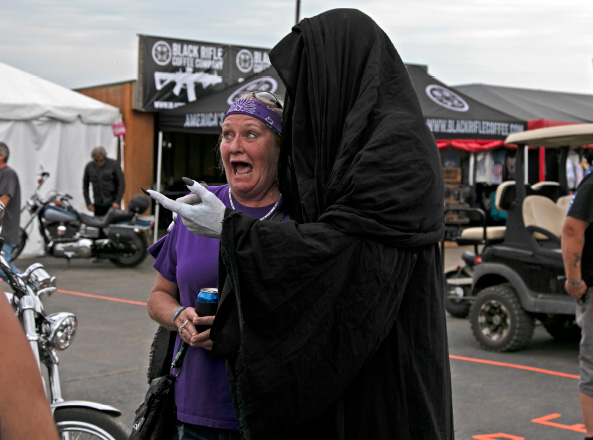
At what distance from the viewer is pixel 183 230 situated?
2.60m

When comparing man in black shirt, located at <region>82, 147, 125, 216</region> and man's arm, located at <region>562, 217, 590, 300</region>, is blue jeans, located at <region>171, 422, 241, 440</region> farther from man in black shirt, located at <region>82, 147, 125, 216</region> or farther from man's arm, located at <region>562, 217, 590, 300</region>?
man in black shirt, located at <region>82, 147, 125, 216</region>

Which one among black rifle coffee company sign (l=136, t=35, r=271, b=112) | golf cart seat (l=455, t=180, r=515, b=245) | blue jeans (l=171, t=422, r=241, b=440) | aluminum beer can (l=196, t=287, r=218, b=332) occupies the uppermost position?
black rifle coffee company sign (l=136, t=35, r=271, b=112)

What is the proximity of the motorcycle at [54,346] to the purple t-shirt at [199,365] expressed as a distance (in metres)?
1.28

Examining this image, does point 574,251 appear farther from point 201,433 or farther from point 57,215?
point 57,215

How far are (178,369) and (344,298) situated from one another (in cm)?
81

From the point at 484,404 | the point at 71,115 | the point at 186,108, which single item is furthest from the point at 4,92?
the point at 484,404

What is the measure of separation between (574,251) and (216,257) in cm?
318

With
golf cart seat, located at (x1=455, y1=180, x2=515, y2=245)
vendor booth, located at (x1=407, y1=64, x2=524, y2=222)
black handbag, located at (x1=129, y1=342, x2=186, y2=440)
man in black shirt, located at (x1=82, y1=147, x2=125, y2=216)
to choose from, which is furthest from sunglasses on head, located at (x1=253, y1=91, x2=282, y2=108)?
man in black shirt, located at (x1=82, y1=147, x2=125, y2=216)

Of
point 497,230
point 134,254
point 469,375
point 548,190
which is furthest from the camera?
point 134,254

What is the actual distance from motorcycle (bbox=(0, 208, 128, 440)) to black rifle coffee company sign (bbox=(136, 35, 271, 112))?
46.5 feet

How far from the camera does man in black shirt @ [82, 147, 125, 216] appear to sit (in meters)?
14.7

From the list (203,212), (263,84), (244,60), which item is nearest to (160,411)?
(203,212)

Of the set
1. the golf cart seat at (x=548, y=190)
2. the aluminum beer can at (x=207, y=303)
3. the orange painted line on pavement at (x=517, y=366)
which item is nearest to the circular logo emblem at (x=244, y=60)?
the golf cart seat at (x=548, y=190)

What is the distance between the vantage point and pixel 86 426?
363 cm
